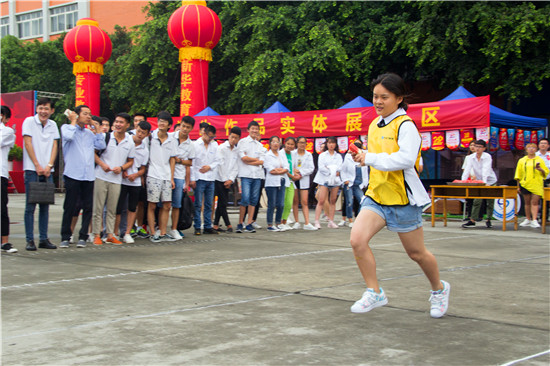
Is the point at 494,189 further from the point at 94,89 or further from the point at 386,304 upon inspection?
the point at 94,89

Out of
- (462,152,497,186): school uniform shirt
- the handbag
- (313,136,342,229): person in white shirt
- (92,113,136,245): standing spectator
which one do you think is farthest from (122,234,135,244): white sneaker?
(462,152,497,186): school uniform shirt

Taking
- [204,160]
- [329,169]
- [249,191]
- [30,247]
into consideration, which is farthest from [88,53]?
[30,247]

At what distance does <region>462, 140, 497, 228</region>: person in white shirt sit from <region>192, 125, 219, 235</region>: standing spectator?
542 cm

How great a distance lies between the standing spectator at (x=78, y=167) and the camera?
7855mm

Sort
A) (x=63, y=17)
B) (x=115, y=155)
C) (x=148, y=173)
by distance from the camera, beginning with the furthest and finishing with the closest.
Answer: (x=63, y=17), (x=148, y=173), (x=115, y=155)

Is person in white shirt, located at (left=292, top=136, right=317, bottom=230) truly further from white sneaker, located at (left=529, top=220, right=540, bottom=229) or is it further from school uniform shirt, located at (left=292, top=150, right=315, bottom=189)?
white sneaker, located at (left=529, top=220, right=540, bottom=229)

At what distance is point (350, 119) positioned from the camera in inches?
598

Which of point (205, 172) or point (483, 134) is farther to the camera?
point (483, 134)

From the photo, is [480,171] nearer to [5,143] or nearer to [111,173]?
[111,173]

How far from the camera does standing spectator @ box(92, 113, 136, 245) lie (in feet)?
27.5

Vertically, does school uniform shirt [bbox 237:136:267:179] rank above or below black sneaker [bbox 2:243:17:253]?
above

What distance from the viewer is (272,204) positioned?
1098 cm

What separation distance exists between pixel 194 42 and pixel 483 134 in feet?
34.2

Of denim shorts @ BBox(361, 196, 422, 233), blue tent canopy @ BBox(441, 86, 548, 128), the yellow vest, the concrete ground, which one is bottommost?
the concrete ground
